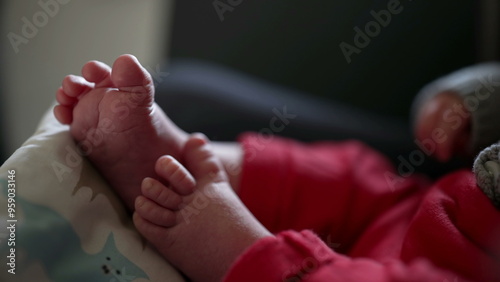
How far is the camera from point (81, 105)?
543mm

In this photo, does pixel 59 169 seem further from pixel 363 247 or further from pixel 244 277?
pixel 363 247

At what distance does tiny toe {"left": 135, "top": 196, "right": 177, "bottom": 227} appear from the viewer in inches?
20.7

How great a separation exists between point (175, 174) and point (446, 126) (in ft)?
1.38

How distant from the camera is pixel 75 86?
1.81 ft

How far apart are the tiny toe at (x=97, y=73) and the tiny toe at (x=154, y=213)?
0.13m

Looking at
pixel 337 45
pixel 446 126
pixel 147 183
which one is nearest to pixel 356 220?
pixel 446 126

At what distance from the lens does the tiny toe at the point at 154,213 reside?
1.72 feet

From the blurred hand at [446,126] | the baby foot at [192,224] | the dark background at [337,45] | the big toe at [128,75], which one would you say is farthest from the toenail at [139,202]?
the dark background at [337,45]

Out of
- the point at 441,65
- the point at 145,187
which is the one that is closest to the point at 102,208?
the point at 145,187

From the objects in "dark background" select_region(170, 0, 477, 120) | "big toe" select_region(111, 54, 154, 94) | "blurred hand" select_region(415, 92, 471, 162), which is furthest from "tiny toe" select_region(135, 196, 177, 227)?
"dark background" select_region(170, 0, 477, 120)

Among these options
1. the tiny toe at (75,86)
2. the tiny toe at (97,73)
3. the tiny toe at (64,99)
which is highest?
the tiny toe at (97,73)

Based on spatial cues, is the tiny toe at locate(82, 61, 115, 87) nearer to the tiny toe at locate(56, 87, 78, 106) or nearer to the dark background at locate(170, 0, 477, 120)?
the tiny toe at locate(56, 87, 78, 106)

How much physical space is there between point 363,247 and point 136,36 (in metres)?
1.19

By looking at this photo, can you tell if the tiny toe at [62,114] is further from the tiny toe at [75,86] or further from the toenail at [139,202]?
the toenail at [139,202]
